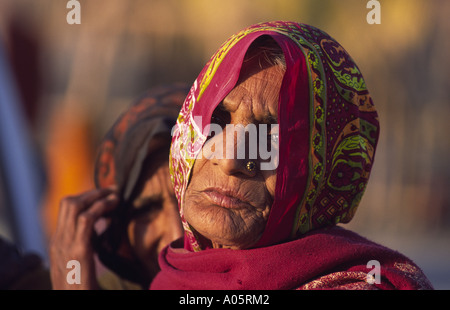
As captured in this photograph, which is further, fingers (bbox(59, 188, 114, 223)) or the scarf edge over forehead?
fingers (bbox(59, 188, 114, 223))

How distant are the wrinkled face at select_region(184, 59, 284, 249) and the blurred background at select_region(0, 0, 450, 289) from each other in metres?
5.98

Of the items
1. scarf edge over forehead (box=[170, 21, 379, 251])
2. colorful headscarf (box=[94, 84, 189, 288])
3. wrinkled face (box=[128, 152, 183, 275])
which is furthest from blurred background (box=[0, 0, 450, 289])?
scarf edge over forehead (box=[170, 21, 379, 251])

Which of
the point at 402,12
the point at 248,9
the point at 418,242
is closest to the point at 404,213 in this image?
the point at 418,242

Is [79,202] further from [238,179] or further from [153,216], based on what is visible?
[238,179]

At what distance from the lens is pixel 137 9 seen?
332 inches

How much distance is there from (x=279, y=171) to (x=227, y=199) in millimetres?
204

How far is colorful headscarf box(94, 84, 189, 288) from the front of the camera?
128 inches

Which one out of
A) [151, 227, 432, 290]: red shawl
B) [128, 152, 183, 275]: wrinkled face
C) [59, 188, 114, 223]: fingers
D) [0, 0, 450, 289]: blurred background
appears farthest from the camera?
[0, 0, 450, 289]: blurred background

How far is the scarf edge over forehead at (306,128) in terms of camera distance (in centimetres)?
207

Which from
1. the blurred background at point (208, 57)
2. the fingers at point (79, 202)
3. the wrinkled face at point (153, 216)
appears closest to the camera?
the wrinkled face at point (153, 216)

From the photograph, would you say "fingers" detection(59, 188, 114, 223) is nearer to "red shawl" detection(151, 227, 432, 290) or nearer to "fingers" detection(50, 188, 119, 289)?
"fingers" detection(50, 188, 119, 289)

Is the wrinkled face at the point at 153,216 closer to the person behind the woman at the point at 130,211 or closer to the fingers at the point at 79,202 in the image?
the person behind the woman at the point at 130,211

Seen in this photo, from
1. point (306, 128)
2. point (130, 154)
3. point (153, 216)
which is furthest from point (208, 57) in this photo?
point (306, 128)

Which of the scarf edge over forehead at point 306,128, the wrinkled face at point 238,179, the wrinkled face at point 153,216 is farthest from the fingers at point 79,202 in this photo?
the wrinkled face at point 238,179
